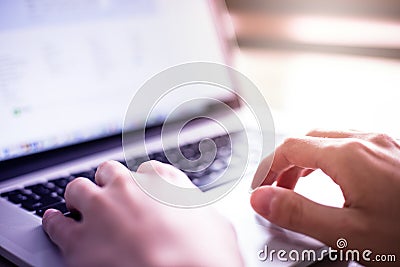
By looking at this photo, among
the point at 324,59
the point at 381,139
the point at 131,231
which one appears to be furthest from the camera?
the point at 324,59

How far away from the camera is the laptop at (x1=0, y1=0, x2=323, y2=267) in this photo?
1.62ft

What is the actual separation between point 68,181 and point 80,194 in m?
0.13

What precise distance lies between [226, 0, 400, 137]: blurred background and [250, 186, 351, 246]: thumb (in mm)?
383

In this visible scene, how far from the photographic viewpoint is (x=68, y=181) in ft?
1.70

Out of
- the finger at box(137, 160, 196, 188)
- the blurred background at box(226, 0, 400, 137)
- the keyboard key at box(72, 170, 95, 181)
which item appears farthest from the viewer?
the blurred background at box(226, 0, 400, 137)

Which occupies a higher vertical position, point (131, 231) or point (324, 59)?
point (131, 231)

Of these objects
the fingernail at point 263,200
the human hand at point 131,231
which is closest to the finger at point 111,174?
the human hand at point 131,231

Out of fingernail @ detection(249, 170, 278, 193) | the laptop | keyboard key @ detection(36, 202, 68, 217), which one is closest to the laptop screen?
the laptop

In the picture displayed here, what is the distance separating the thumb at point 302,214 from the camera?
0.37 m

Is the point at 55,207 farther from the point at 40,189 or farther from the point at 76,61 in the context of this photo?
the point at 76,61

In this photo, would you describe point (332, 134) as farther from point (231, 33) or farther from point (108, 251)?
point (231, 33)

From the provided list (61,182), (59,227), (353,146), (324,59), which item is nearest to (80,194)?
(59,227)

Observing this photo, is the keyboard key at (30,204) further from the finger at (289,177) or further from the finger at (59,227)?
the finger at (289,177)

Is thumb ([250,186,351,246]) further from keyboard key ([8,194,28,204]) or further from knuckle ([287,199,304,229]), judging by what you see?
keyboard key ([8,194,28,204])
